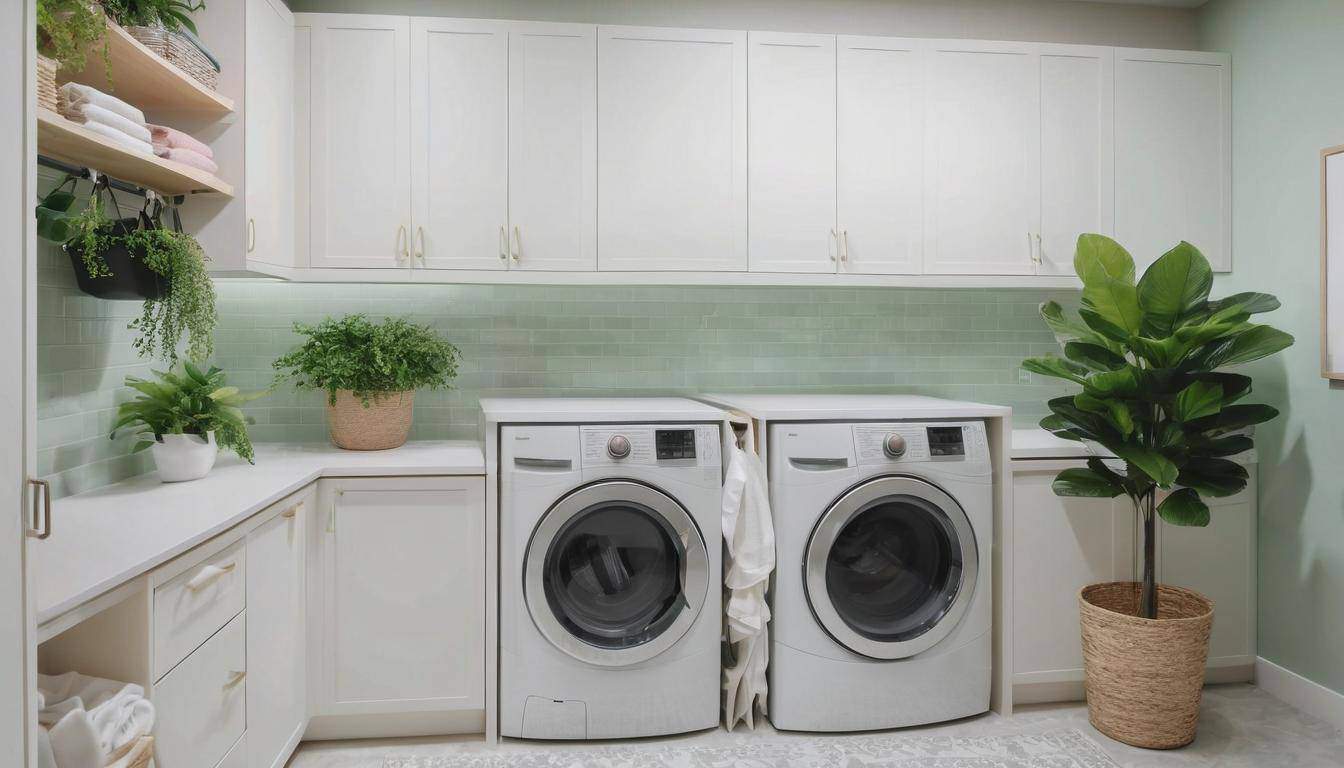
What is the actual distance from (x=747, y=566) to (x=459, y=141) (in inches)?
66.2

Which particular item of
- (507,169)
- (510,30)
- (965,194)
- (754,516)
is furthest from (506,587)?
(965,194)

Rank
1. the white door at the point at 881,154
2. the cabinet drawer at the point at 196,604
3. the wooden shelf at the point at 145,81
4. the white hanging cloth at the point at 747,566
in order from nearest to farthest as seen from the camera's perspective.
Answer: the cabinet drawer at the point at 196,604 < the wooden shelf at the point at 145,81 < the white hanging cloth at the point at 747,566 < the white door at the point at 881,154

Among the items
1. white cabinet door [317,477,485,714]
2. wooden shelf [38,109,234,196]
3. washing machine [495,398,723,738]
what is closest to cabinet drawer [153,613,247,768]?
white cabinet door [317,477,485,714]

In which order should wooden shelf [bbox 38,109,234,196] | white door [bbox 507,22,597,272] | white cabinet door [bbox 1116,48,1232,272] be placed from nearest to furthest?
wooden shelf [bbox 38,109,234,196]
white door [bbox 507,22,597,272]
white cabinet door [bbox 1116,48,1232,272]

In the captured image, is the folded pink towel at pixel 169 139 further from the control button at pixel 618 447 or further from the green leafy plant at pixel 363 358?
the control button at pixel 618 447

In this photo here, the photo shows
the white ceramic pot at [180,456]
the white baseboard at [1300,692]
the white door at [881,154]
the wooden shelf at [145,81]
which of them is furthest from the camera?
the white door at [881,154]

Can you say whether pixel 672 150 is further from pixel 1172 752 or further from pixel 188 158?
pixel 1172 752

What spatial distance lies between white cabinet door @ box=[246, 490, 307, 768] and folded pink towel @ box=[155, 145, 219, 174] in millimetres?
938

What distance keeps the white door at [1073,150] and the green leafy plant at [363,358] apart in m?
2.23

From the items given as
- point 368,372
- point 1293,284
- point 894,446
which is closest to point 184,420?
point 368,372

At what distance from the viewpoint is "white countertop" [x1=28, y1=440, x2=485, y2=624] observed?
140cm

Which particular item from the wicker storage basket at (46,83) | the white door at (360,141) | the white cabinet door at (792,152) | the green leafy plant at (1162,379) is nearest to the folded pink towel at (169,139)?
the wicker storage basket at (46,83)

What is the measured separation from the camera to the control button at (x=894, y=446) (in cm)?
261

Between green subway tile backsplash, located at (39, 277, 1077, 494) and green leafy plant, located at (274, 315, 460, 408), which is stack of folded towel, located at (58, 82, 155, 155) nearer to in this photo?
green leafy plant, located at (274, 315, 460, 408)
